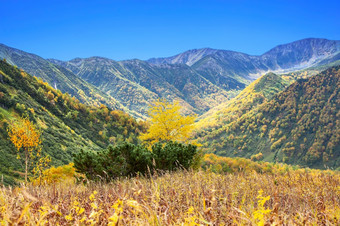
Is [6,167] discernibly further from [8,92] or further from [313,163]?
[313,163]

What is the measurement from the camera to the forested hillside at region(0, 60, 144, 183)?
56.0 meters

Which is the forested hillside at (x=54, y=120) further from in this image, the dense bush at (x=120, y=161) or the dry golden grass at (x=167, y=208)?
the dry golden grass at (x=167, y=208)

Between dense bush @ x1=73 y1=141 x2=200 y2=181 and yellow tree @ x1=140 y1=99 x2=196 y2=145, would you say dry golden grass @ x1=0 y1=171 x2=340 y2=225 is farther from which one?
yellow tree @ x1=140 y1=99 x2=196 y2=145

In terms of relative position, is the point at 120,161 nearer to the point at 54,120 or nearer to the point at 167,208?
the point at 167,208

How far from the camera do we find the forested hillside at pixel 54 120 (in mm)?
56013

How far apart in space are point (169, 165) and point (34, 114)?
7393cm

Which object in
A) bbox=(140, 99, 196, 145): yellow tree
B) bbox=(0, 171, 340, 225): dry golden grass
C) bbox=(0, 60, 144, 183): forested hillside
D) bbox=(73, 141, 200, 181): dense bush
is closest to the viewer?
bbox=(0, 171, 340, 225): dry golden grass

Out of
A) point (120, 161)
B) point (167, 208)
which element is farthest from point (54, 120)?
point (167, 208)

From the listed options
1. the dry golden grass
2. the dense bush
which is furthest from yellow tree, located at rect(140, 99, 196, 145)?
the dry golden grass

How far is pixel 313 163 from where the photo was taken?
179375 mm

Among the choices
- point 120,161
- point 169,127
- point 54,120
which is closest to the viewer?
point 120,161

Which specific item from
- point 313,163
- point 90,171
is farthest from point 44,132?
point 313,163

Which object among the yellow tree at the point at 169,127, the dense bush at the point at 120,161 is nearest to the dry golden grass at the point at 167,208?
the dense bush at the point at 120,161

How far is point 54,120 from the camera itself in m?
81.2
